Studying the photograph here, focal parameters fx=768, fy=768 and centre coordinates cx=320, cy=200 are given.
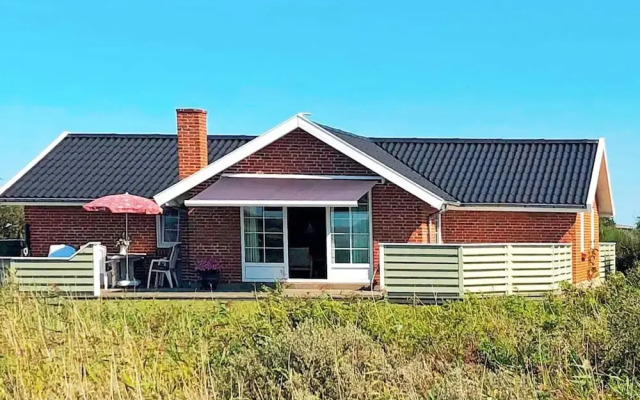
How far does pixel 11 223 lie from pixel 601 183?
31.7 metres

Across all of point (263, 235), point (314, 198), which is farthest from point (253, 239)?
point (314, 198)

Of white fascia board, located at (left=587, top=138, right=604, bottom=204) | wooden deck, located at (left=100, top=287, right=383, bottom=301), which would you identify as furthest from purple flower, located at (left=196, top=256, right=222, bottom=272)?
white fascia board, located at (left=587, top=138, right=604, bottom=204)

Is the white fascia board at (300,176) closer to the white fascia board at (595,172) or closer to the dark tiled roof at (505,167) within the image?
the dark tiled roof at (505,167)

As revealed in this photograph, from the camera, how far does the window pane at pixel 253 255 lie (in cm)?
2375

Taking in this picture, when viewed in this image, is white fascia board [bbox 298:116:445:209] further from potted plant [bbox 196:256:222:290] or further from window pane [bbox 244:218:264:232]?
potted plant [bbox 196:256:222:290]

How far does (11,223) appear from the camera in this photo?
43.6m

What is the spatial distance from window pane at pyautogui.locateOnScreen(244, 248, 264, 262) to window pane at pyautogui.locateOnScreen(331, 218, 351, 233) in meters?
2.39

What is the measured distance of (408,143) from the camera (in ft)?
95.3

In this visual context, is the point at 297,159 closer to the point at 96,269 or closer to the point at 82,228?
the point at 96,269

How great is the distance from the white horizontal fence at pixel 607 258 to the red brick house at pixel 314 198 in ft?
2.73

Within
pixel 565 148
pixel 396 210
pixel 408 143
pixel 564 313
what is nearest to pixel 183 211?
pixel 396 210

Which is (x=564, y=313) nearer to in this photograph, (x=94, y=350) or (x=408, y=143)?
(x=94, y=350)

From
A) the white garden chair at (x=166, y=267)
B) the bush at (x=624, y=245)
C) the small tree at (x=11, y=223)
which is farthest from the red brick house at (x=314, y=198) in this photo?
the small tree at (x=11, y=223)

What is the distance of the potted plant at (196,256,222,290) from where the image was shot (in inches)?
903
